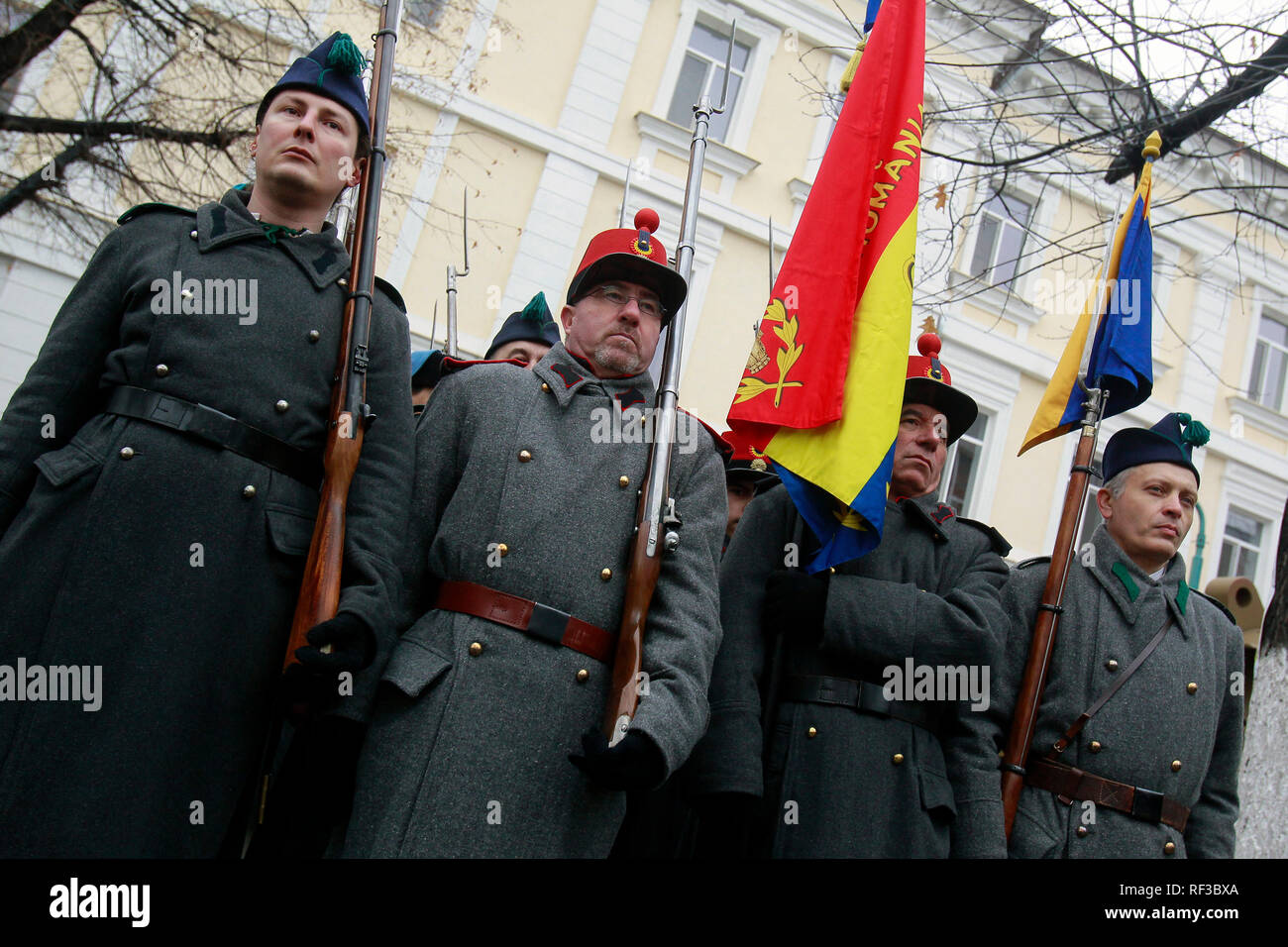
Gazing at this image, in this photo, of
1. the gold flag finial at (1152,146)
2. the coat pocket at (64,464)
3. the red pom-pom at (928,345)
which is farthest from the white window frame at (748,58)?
the coat pocket at (64,464)

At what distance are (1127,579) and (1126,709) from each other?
50 cm

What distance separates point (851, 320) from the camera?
3629mm

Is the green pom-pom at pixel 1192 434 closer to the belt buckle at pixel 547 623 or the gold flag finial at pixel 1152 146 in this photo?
the gold flag finial at pixel 1152 146

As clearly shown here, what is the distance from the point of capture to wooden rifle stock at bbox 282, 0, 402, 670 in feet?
8.66

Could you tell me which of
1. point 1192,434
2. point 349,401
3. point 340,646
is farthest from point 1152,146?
point 340,646

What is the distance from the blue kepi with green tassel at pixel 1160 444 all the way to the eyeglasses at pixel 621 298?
188cm

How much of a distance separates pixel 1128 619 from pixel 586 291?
7.04 feet

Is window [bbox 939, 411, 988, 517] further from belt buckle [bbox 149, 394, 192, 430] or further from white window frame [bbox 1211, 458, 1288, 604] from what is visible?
belt buckle [bbox 149, 394, 192, 430]

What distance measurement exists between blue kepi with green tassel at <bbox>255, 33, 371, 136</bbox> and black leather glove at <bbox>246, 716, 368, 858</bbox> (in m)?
1.69

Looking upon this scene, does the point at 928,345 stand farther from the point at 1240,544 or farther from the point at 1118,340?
the point at 1240,544

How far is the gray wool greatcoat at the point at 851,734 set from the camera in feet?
10.6

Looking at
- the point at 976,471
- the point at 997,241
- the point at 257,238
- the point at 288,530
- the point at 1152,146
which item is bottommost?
the point at 288,530
